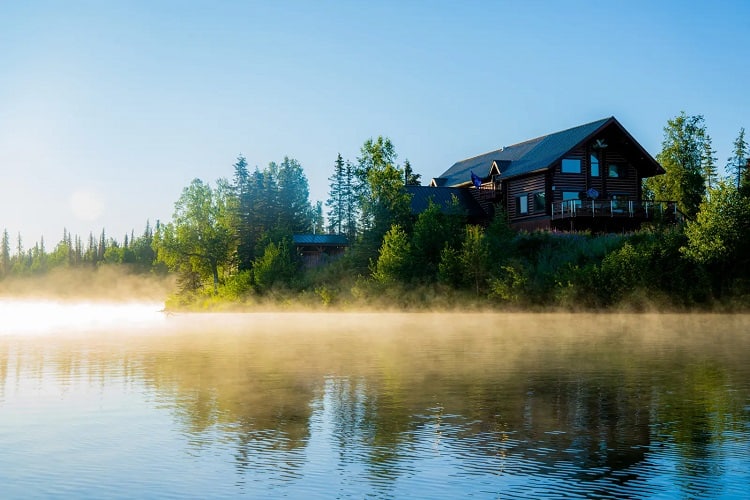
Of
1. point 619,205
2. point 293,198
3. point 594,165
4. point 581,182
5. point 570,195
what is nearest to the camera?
point 619,205

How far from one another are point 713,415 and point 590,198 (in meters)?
49.6

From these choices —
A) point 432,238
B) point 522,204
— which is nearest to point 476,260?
point 432,238

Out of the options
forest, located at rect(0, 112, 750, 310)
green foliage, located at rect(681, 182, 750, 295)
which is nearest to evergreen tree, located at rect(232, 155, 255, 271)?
forest, located at rect(0, 112, 750, 310)

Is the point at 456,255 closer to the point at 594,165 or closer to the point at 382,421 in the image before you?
the point at 594,165

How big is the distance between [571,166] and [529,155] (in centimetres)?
650

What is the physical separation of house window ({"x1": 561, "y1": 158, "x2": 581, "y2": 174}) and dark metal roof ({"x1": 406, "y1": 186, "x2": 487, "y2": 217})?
35.9 feet

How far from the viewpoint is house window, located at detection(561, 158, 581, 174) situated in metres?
66.1

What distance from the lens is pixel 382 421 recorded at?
54.2 ft

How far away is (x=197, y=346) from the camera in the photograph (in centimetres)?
3616

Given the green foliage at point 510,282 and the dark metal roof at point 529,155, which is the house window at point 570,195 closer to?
the dark metal roof at point 529,155

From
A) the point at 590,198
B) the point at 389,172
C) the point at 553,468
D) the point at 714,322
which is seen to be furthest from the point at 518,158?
the point at 553,468

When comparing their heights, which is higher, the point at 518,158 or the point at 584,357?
the point at 518,158

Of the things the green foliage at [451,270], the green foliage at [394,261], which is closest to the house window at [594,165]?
the green foliage at [451,270]

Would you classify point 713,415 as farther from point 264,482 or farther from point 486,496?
point 264,482
